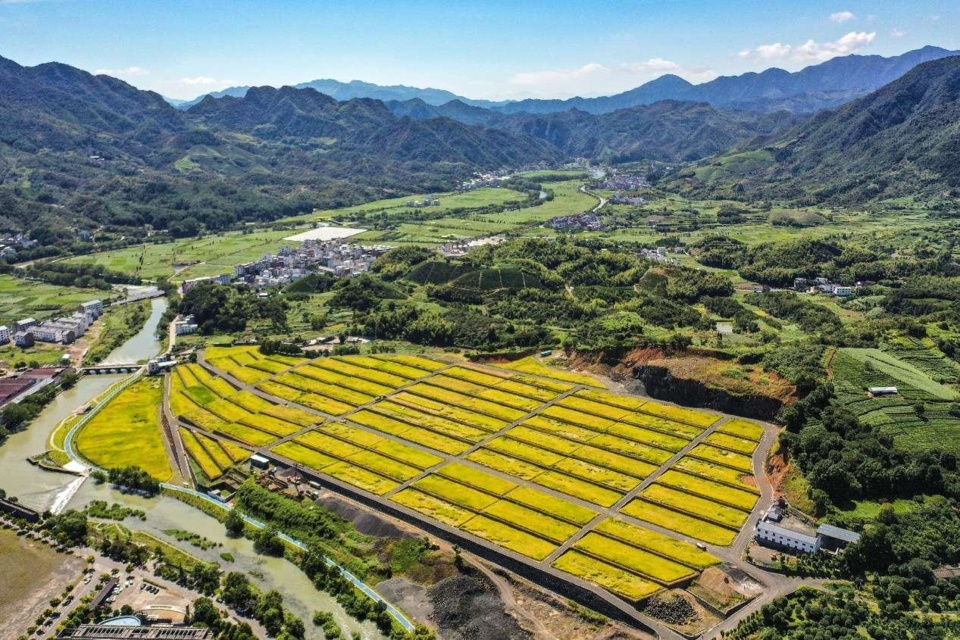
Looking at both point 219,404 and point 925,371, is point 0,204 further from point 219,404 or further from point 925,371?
point 925,371

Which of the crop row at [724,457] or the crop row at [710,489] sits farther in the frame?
the crop row at [724,457]

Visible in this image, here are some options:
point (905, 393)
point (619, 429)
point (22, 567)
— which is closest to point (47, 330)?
point (22, 567)

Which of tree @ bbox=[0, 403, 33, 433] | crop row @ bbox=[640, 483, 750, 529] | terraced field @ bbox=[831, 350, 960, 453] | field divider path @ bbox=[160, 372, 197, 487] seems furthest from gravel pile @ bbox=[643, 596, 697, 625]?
tree @ bbox=[0, 403, 33, 433]

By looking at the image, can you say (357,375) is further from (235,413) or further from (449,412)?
(449,412)

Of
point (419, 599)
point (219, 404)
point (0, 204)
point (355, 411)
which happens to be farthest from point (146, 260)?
point (419, 599)

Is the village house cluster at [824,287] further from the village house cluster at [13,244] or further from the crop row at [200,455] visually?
the village house cluster at [13,244]

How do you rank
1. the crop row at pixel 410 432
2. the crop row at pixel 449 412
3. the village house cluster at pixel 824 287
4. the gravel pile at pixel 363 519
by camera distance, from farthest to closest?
the village house cluster at pixel 824 287
the crop row at pixel 449 412
the crop row at pixel 410 432
the gravel pile at pixel 363 519

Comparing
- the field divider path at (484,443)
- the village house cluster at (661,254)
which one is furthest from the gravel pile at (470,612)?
the village house cluster at (661,254)
